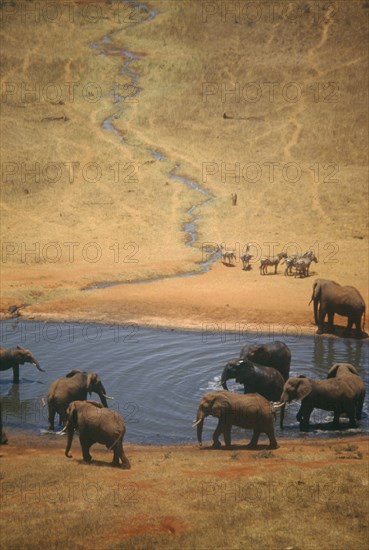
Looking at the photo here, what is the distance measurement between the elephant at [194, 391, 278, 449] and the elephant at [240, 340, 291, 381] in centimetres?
525

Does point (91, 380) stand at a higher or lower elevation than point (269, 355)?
lower

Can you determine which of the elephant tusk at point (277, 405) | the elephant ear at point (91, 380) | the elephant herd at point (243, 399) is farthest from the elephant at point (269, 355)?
the elephant ear at point (91, 380)

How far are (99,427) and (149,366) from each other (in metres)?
9.38

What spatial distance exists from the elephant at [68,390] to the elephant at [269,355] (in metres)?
5.09

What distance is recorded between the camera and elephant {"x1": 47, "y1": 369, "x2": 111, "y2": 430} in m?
19.3

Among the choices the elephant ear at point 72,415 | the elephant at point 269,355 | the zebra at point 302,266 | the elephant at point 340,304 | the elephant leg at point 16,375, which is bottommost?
the elephant leg at point 16,375

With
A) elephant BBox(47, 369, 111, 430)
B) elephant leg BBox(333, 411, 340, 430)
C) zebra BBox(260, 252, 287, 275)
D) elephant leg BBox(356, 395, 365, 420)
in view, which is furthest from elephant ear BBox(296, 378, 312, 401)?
zebra BBox(260, 252, 287, 275)

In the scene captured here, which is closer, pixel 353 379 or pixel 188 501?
pixel 188 501

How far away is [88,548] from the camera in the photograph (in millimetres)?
11695

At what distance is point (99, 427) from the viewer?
15.8 meters

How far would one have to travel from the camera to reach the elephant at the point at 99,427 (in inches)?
617

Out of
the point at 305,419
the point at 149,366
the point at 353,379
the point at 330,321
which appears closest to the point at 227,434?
the point at 305,419

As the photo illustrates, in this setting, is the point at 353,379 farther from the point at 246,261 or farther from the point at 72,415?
the point at 246,261

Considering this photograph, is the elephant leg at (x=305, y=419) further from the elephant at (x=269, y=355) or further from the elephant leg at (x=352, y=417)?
the elephant at (x=269, y=355)
